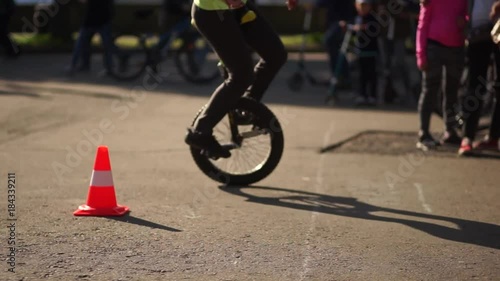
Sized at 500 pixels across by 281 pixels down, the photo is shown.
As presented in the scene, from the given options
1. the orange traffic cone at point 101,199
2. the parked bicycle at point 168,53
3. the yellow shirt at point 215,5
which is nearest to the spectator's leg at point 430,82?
the yellow shirt at point 215,5

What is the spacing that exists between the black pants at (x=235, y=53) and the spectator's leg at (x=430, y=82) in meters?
2.22

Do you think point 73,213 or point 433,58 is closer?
point 73,213

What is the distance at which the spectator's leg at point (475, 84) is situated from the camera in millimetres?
10141

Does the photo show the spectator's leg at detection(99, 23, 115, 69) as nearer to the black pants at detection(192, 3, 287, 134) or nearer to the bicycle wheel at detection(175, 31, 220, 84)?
the bicycle wheel at detection(175, 31, 220, 84)

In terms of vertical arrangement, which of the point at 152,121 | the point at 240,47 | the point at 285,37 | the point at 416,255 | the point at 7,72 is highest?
the point at 240,47

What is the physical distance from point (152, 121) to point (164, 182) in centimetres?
398

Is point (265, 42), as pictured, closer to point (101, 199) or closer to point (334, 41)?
point (101, 199)

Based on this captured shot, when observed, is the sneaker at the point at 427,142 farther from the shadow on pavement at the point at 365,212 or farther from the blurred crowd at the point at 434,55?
the shadow on pavement at the point at 365,212

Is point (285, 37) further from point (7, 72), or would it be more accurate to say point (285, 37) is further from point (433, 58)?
point (433, 58)

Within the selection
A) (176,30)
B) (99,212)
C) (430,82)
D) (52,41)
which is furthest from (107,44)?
(99,212)

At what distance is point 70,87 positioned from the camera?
52.7 feet

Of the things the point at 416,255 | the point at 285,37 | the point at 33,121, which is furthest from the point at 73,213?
the point at 285,37

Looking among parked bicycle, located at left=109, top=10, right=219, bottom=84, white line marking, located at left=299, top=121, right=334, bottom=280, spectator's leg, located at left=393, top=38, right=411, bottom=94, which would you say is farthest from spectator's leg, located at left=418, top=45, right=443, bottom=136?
parked bicycle, located at left=109, top=10, right=219, bottom=84

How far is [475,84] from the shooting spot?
33.6 feet
